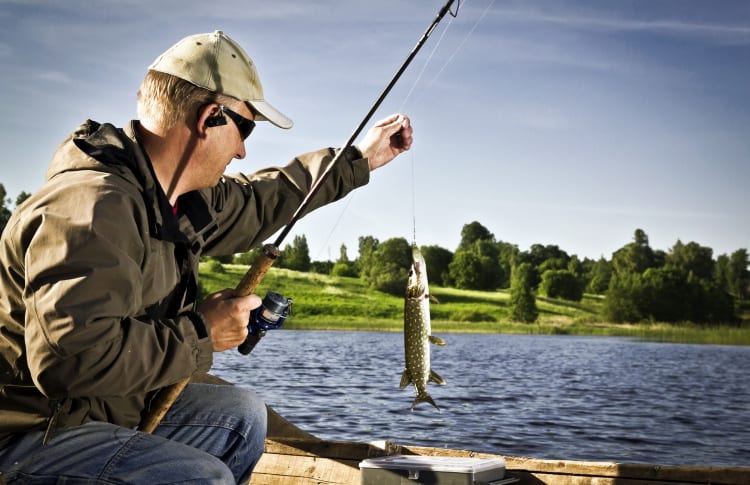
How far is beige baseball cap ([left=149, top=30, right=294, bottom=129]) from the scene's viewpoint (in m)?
2.72

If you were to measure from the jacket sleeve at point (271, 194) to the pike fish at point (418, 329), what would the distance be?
1.66 feet

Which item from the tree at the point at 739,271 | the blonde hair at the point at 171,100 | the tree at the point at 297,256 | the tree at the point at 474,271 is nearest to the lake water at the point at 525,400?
the blonde hair at the point at 171,100

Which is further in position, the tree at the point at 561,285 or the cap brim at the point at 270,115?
the tree at the point at 561,285

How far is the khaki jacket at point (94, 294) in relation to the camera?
2.18 metres

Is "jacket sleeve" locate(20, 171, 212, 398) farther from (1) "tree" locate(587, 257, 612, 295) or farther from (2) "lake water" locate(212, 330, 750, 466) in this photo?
(1) "tree" locate(587, 257, 612, 295)

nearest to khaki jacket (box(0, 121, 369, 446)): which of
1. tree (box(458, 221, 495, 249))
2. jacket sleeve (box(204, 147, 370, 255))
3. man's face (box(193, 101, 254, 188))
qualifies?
man's face (box(193, 101, 254, 188))

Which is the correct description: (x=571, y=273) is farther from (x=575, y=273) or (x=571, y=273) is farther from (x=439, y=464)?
(x=439, y=464)

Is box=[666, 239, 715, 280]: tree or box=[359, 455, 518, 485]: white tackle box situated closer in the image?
box=[359, 455, 518, 485]: white tackle box

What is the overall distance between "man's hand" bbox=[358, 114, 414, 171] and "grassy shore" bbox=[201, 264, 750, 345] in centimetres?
6602

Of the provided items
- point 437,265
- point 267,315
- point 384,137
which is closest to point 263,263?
point 267,315

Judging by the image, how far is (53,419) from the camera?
2.36 m

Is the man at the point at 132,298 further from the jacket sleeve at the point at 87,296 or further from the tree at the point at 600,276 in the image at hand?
the tree at the point at 600,276

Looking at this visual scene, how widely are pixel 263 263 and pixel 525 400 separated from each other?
82.6ft

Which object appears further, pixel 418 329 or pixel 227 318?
pixel 418 329
